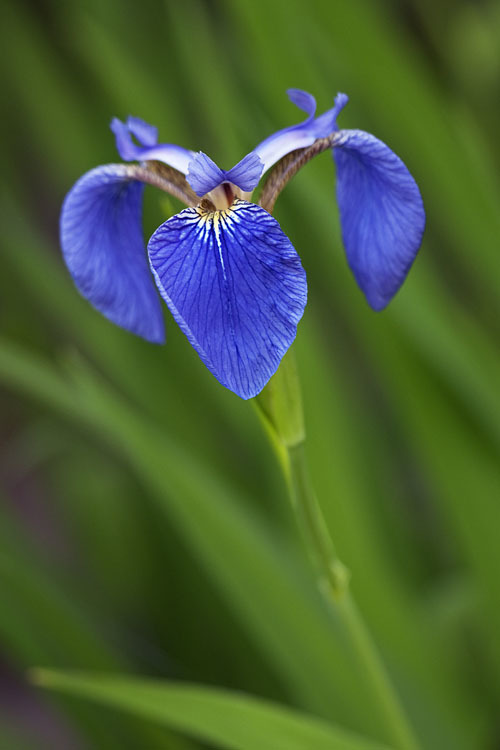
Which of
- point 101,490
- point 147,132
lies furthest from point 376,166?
point 101,490

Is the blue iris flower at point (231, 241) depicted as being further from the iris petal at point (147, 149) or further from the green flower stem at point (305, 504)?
the green flower stem at point (305, 504)

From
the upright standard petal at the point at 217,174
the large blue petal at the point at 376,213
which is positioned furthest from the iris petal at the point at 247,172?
the large blue petal at the point at 376,213

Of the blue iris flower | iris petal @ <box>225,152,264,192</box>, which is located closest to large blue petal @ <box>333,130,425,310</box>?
the blue iris flower

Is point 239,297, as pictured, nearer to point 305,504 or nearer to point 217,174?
point 217,174

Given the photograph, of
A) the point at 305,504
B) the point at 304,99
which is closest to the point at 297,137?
the point at 304,99

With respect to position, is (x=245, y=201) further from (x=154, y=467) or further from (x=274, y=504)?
(x=274, y=504)

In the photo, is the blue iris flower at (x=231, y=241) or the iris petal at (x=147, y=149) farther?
the iris petal at (x=147, y=149)

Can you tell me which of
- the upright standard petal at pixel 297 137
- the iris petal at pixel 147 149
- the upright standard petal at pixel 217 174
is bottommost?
the upright standard petal at pixel 297 137
